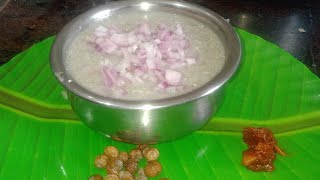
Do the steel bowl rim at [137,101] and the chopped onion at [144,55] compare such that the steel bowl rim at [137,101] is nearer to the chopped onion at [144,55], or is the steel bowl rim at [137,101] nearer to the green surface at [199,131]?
the chopped onion at [144,55]

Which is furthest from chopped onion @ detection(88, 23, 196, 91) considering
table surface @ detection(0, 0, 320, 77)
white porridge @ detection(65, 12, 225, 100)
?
table surface @ detection(0, 0, 320, 77)

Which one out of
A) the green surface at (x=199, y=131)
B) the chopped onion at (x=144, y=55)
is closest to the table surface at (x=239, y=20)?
the green surface at (x=199, y=131)

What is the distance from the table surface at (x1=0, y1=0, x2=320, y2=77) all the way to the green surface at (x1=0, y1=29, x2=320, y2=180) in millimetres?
619

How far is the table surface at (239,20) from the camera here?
176 inches

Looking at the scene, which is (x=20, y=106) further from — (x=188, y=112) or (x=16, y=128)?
(x=188, y=112)

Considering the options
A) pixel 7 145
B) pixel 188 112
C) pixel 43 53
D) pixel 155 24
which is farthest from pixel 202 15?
pixel 7 145

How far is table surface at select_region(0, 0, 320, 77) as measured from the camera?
4.48m

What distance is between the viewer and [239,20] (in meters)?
4.89

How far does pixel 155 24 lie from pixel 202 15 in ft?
1.23

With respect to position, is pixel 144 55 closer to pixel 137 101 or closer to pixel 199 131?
pixel 137 101

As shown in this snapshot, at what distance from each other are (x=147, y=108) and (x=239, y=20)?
2.56m

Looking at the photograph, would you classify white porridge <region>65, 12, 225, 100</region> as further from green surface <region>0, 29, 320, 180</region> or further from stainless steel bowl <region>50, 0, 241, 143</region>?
green surface <region>0, 29, 320, 180</region>

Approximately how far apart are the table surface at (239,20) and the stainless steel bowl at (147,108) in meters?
1.38

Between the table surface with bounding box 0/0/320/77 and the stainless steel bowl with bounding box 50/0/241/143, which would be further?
the table surface with bounding box 0/0/320/77
